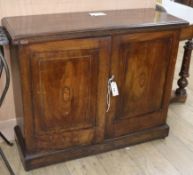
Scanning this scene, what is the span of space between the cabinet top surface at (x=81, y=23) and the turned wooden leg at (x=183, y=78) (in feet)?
1.97

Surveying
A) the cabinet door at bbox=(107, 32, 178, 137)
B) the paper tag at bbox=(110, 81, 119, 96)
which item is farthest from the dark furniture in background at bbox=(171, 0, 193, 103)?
the paper tag at bbox=(110, 81, 119, 96)

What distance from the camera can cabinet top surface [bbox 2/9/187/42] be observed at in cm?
149

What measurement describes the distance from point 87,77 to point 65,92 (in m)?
0.15

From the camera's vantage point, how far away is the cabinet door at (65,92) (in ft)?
5.07

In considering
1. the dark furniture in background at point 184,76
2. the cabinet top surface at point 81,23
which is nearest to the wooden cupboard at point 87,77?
the cabinet top surface at point 81,23

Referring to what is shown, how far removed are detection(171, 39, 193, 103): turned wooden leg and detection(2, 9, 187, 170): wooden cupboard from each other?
1.91 ft

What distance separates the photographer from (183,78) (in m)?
2.52

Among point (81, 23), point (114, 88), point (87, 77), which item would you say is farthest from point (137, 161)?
point (81, 23)

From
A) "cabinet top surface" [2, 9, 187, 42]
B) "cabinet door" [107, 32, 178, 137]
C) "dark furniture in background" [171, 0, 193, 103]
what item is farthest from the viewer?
"dark furniture in background" [171, 0, 193, 103]

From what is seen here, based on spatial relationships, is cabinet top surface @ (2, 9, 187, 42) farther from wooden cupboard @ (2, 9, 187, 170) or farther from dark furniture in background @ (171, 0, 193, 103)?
A: dark furniture in background @ (171, 0, 193, 103)

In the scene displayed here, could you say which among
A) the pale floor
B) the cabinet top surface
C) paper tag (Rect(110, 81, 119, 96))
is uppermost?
the cabinet top surface

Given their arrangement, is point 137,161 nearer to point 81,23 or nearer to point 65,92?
point 65,92

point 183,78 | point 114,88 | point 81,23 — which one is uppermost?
point 81,23

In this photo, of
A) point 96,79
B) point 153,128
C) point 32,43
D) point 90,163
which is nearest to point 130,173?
point 90,163
